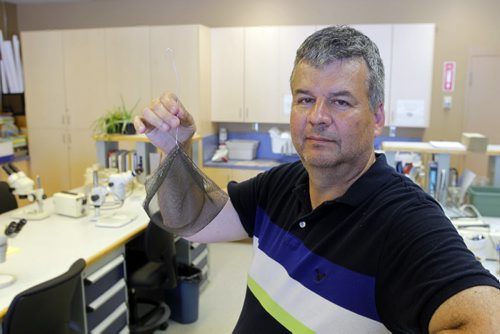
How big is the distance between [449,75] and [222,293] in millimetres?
3292

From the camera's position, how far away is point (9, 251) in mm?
2250

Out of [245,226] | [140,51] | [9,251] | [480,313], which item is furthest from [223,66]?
[480,313]

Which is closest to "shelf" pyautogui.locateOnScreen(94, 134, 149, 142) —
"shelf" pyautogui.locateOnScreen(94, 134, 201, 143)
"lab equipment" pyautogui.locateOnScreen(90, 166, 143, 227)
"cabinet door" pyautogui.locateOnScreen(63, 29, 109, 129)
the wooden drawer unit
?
"shelf" pyautogui.locateOnScreen(94, 134, 201, 143)

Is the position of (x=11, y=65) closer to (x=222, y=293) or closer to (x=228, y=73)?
(x=228, y=73)

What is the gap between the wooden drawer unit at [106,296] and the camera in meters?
2.22

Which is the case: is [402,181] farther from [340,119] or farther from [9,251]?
[9,251]

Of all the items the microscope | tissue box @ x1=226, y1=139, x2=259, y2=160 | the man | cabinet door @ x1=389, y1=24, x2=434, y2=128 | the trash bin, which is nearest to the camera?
the man

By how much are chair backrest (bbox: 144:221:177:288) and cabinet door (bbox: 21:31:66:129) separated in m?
3.20

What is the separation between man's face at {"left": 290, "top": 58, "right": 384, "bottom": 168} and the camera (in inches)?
36.5

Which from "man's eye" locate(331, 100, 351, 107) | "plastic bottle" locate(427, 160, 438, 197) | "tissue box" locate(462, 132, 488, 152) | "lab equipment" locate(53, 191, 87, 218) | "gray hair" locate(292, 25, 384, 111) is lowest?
"lab equipment" locate(53, 191, 87, 218)

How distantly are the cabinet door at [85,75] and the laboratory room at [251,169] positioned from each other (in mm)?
18

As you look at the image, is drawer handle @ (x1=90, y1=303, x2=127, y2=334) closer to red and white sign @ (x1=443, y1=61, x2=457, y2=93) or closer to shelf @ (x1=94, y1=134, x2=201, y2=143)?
Answer: shelf @ (x1=94, y1=134, x2=201, y2=143)

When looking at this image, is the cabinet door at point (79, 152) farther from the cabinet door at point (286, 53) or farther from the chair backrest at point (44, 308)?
the chair backrest at point (44, 308)

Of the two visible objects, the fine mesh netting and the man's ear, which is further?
the fine mesh netting
